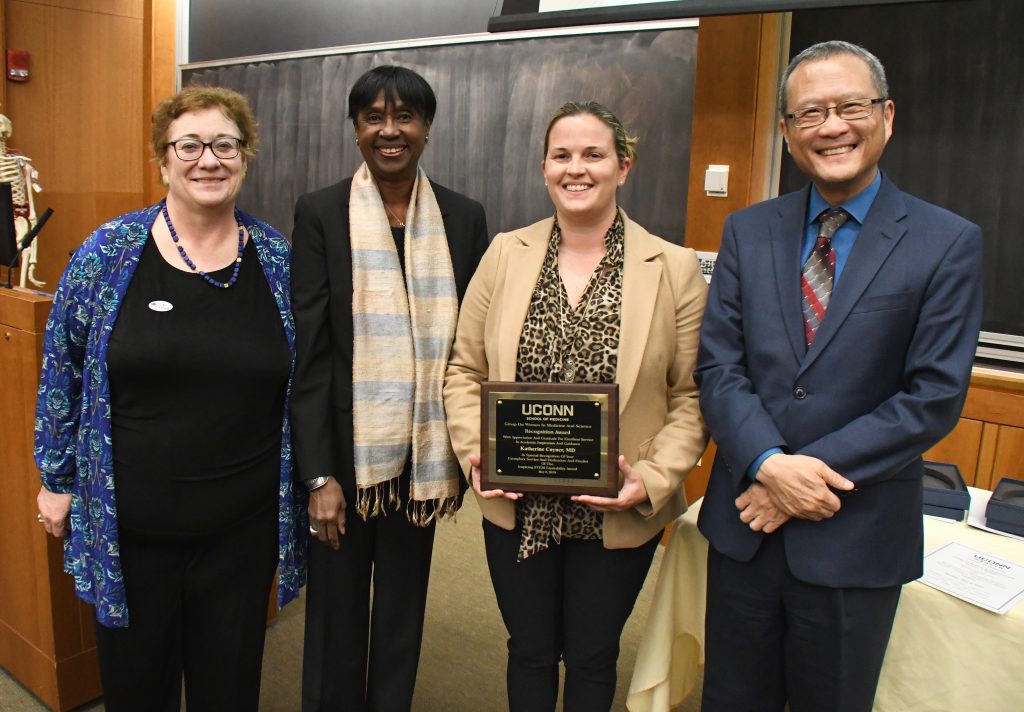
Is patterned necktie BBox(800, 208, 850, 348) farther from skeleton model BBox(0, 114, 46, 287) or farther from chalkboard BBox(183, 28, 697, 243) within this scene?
skeleton model BBox(0, 114, 46, 287)

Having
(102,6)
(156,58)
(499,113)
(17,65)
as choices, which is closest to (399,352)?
(499,113)

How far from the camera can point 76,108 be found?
6355 mm

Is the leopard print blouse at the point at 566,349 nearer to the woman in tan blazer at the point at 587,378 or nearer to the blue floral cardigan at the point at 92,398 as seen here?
the woman in tan blazer at the point at 587,378

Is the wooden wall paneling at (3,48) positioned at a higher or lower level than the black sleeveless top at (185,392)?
higher

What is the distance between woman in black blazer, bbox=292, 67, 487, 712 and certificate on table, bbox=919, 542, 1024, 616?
3.70ft

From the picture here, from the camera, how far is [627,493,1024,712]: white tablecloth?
1.71 metres

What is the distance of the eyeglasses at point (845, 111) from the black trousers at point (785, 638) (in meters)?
0.78

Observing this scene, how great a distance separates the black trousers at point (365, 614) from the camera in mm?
2090

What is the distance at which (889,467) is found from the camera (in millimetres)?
1489

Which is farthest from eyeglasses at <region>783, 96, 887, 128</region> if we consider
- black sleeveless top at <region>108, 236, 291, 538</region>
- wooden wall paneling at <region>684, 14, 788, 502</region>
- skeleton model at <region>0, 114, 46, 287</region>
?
skeleton model at <region>0, 114, 46, 287</region>

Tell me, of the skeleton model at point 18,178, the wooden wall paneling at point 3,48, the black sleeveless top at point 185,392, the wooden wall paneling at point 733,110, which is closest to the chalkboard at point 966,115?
the wooden wall paneling at point 733,110

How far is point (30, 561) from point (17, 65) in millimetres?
4911

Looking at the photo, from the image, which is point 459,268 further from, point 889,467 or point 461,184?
point 461,184

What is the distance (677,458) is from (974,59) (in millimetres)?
2435
